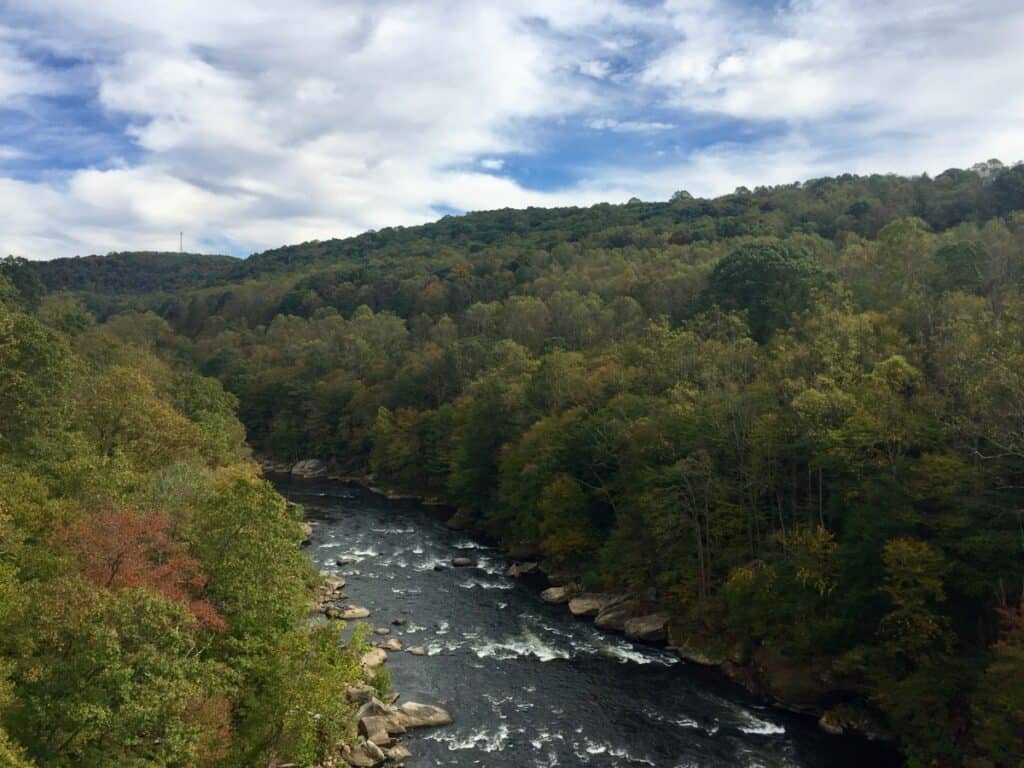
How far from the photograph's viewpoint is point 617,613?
47.8 meters

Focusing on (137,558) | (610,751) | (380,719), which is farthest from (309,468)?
(137,558)

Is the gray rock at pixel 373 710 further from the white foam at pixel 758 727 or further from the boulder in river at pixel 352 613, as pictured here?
the white foam at pixel 758 727

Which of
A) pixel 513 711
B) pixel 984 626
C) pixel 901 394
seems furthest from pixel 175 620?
pixel 901 394

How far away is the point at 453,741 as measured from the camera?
32188mm

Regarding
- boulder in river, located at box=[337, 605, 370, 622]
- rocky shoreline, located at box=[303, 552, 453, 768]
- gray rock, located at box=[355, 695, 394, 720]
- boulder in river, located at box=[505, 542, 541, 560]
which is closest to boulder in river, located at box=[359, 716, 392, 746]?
rocky shoreline, located at box=[303, 552, 453, 768]

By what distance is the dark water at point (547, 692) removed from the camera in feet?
103

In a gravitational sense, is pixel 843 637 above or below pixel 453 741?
above

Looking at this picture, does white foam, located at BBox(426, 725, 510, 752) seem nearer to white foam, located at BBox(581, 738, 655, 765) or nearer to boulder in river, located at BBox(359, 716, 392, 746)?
boulder in river, located at BBox(359, 716, 392, 746)

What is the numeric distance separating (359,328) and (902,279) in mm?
105063

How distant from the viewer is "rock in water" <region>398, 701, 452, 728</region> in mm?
33406

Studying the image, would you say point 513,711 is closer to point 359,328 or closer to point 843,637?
point 843,637

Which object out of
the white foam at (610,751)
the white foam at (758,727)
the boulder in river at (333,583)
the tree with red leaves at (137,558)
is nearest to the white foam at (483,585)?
the boulder in river at (333,583)

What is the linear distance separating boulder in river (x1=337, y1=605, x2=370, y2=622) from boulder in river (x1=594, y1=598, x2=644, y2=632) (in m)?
14.8

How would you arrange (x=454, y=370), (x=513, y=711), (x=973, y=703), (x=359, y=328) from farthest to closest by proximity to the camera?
(x=359, y=328)
(x=454, y=370)
(x=513, y=711)
(x=973, y=703)
